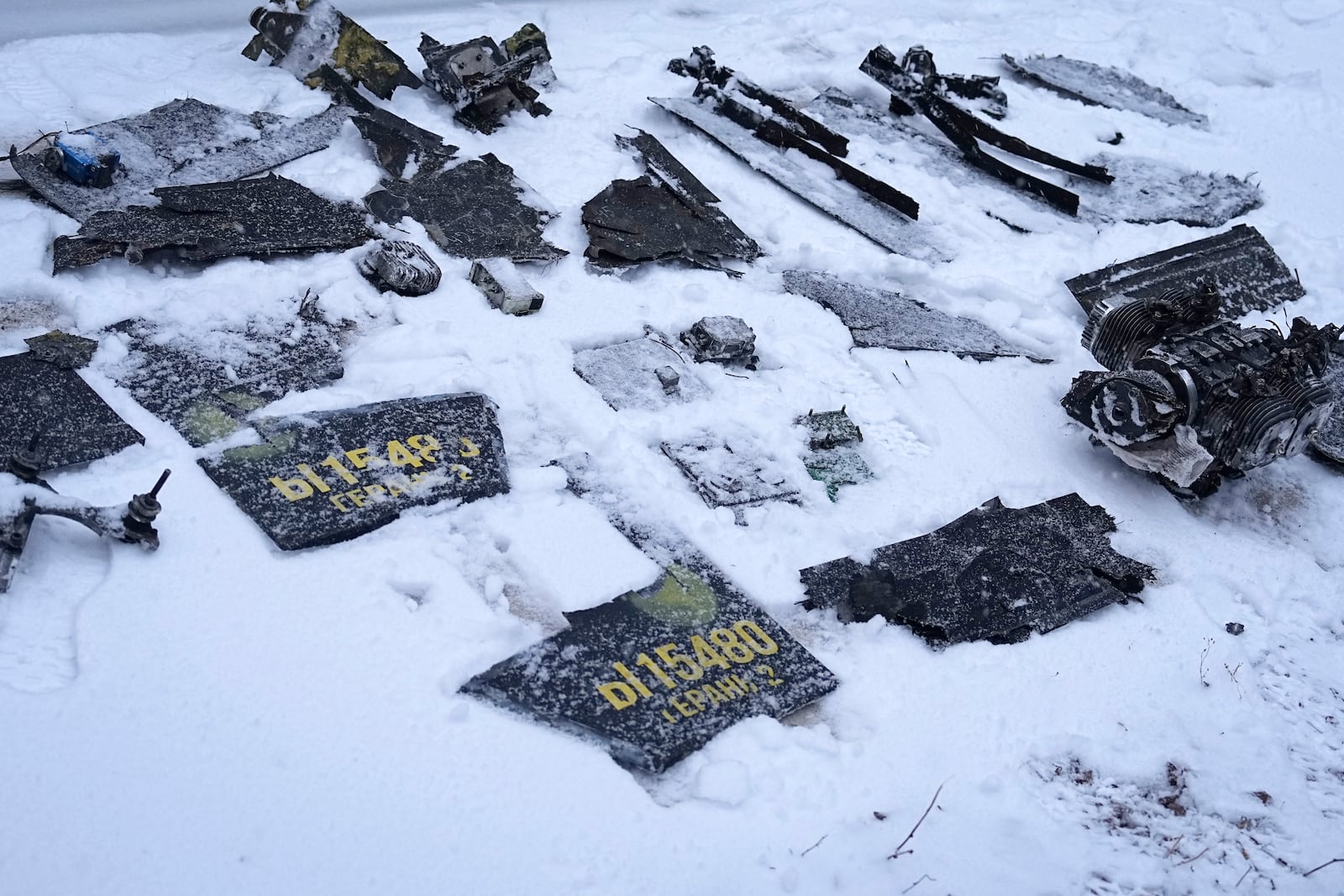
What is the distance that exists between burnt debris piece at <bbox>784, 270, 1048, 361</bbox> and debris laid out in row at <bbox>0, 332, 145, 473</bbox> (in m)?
3.35

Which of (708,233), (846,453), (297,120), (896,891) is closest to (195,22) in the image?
(297,120)

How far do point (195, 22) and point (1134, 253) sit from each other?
6320mm

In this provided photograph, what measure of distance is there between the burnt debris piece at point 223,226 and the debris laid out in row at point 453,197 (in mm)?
319

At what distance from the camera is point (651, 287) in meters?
5.64

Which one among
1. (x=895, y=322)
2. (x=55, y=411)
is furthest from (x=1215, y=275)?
(x=55, y=411)

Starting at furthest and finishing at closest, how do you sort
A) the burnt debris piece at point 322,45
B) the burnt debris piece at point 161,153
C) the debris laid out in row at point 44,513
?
1. the burnt debris piece at point 322,45
2. the burnt debris piece at point 161,153
3. the debris laid out in row at point 44,513

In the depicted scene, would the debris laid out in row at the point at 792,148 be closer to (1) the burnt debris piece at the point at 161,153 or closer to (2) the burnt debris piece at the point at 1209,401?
(2) the burnt debris piece at the point at 1209,401

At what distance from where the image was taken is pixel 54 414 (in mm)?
3947

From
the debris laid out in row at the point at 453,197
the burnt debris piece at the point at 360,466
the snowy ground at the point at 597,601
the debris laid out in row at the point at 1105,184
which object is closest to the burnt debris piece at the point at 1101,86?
the debris laid out in row at the point at 1105,184

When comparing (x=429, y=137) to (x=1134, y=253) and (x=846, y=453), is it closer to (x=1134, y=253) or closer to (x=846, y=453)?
(x=846, y=453)

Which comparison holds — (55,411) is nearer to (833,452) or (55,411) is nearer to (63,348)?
(63,348)

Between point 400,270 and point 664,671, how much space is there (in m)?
2.47

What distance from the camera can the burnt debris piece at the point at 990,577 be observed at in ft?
13.3

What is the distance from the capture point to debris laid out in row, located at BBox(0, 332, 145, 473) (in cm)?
379
